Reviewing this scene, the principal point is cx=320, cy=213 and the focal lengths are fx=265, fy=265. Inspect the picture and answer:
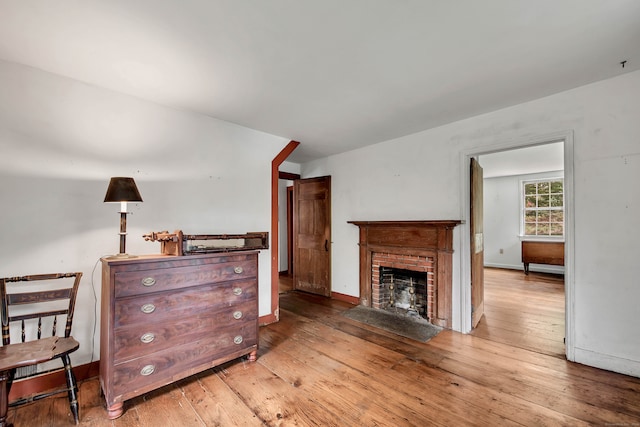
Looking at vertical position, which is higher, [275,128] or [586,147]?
[275,128]

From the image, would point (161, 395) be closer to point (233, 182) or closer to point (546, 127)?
point (233, 182)

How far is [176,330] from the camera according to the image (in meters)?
2.02

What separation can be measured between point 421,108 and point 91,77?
9.75ft

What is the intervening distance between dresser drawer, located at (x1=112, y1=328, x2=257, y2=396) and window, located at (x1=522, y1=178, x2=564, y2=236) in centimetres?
738

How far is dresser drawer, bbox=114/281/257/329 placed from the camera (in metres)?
1.83

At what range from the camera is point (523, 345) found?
2.74m

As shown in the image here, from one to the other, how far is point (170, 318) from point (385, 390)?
1.72 meters

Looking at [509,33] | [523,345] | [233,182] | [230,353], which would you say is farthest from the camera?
[233,182]

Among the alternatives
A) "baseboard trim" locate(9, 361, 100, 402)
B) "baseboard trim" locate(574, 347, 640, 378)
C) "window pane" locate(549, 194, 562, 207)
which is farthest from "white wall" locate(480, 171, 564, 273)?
"baseboard trim" locate(9, 361, 100, 402)

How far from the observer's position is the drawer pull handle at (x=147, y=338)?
1.87 m

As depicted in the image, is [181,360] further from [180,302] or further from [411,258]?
[411,258]

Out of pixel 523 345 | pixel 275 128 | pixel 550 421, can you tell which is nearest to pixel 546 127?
pixel 523 345

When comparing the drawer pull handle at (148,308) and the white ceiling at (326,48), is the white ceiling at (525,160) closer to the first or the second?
the white ceiling at (326,48)

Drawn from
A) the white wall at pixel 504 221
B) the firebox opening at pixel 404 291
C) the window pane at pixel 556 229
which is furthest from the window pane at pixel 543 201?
the firebox opening at pixel 404 291
